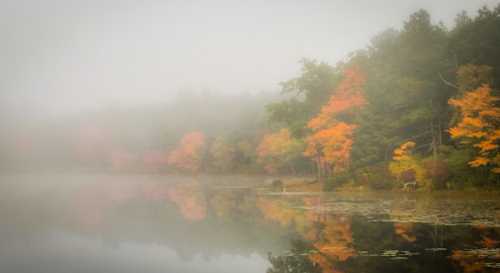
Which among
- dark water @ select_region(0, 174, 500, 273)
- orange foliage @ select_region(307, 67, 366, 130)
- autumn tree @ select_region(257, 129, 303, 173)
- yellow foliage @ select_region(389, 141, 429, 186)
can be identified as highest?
orange foliage @ select_region(307, 67, 366, 130)

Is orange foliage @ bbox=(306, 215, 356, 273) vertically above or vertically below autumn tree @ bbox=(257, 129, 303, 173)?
below

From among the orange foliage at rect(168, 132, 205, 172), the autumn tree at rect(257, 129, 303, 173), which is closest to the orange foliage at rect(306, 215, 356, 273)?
the autumn tree at rect(257, 129, 303, 173)

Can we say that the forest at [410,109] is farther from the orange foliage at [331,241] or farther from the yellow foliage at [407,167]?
the orange foliage at [331,241]

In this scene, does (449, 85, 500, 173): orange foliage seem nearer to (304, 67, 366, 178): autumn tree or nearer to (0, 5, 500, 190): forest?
(0, 5, 500, 190): forest

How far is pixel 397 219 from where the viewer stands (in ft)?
84.1

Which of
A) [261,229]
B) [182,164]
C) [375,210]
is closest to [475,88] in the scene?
[375,210]

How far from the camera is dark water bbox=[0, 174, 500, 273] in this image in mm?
16438

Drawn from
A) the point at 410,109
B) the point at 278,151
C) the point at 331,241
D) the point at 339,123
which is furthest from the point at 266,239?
the point at 278,151

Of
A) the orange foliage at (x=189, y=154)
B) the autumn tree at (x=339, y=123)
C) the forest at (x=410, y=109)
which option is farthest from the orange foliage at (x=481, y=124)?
the orange foliage at (x=189, y=154)

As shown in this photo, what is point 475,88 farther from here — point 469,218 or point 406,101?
point 469,218

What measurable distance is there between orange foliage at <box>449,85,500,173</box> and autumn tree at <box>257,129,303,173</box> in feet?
121

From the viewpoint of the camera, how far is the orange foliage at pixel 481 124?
39500 mm

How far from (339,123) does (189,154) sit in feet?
261

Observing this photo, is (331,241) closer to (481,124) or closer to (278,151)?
(481,124)
